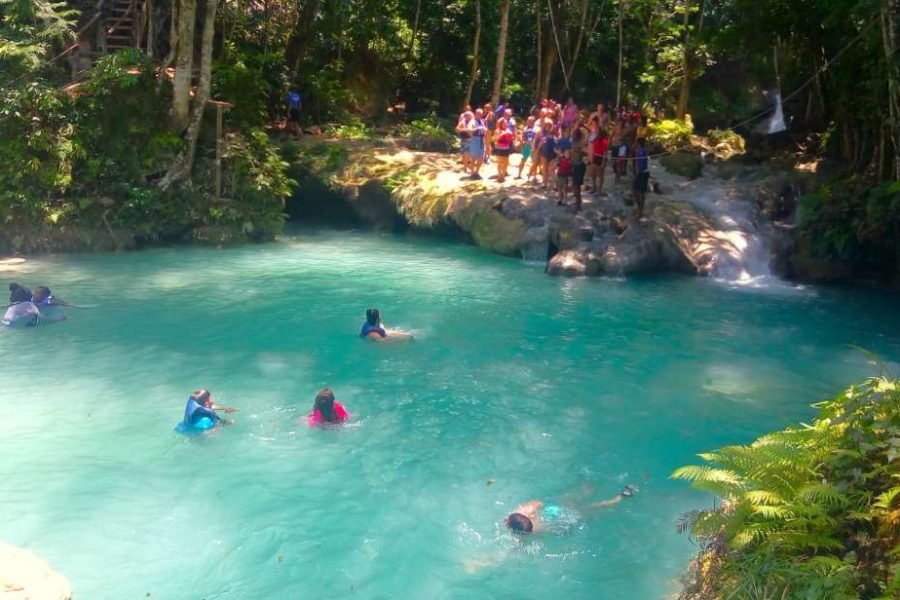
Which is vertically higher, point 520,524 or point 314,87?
point 314,87

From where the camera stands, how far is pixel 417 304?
1456 cm

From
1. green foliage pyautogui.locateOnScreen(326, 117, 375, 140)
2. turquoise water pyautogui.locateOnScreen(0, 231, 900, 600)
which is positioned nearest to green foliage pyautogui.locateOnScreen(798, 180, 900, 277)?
turquoise water pyautogui.locateOnScreen(0, 231, 900, 600)

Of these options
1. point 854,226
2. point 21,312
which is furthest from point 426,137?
point 21,312

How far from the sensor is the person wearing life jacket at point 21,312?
1211 cm

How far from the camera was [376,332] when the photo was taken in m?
12.0

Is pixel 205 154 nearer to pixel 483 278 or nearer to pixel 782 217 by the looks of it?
pixel 483 278

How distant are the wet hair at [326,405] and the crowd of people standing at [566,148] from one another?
32.5 feet

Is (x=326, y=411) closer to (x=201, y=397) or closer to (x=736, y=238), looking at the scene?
(x=201, y=397)

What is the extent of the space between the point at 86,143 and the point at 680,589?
17.0 metres

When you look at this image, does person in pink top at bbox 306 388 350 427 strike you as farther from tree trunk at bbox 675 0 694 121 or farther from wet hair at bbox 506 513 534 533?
tree trunk at bbox 675 0 694 121

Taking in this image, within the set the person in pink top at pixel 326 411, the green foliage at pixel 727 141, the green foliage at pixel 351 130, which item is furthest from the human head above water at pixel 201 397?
the green foliage at pixel 727 141

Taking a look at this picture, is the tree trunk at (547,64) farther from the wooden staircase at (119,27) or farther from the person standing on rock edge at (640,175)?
the wooden staircase at (119,27)

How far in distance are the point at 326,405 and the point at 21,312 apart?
20.0 ft

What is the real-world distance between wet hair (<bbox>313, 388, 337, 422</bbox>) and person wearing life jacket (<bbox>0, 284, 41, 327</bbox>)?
18.9 feet
